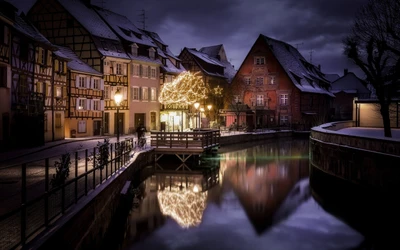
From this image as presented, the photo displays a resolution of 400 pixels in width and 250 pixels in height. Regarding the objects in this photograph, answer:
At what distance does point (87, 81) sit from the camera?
42156 mm

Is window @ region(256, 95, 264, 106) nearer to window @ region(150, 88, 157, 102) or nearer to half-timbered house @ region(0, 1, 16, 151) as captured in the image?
window @ region(150, 88, 157, 102)

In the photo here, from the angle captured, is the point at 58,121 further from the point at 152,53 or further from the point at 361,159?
the point at 361,159

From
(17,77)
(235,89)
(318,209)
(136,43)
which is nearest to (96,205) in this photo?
(318,209)

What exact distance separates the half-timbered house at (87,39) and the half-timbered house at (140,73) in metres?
1.52

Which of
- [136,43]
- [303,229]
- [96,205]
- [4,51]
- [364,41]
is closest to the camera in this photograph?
[96,205]

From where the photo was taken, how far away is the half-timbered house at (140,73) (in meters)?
48.7

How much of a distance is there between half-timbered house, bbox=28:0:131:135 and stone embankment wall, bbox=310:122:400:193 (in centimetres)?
2631

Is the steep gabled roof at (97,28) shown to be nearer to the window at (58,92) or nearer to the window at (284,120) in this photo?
the window at (58,92)

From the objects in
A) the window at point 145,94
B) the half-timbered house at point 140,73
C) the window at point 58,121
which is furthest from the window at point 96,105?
the window at point 145,94

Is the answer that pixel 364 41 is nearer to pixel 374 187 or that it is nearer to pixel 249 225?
pixel 374 187

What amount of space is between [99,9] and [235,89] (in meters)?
27.7

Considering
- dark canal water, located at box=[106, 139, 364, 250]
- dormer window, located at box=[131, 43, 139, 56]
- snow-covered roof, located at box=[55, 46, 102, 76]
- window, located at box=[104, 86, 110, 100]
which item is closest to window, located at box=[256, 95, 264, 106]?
dormer window, located at box=[131, 43, 139, 56]

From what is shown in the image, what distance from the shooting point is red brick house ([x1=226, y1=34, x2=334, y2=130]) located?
220 feet

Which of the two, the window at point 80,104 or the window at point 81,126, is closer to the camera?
the window at point 80,104
